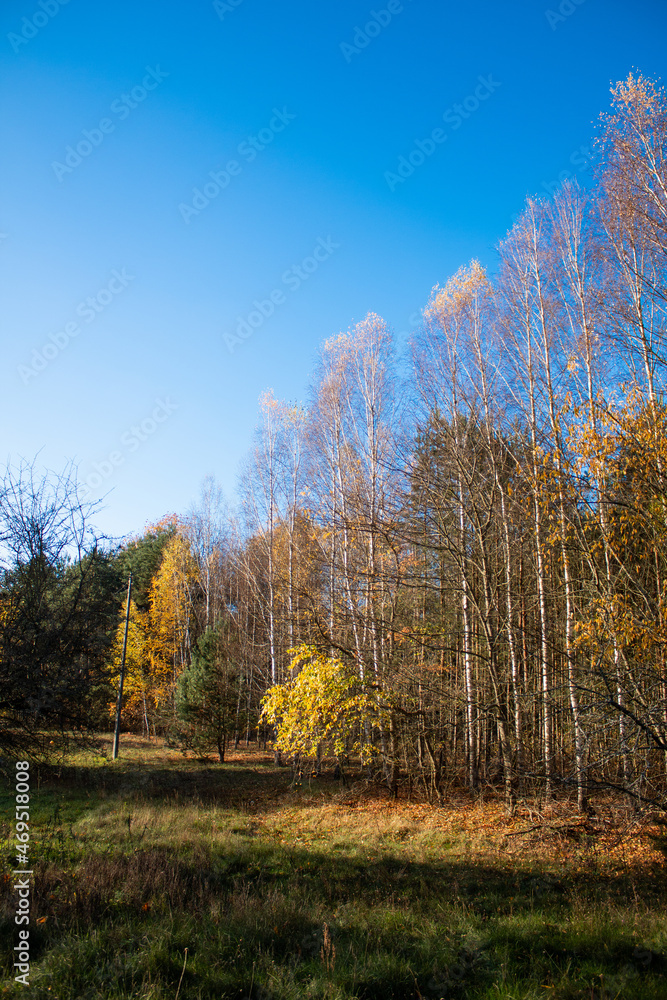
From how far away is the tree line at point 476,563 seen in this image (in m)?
6.51

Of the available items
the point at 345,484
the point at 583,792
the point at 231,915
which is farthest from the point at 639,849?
the point at 345,484

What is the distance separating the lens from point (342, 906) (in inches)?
215

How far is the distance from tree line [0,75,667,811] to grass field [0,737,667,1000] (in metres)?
1.16

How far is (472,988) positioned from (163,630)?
88.7 ft

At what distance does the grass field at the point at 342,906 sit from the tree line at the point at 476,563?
116 cm

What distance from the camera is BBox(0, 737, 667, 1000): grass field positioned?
363cm

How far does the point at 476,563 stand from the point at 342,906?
21.6 ft

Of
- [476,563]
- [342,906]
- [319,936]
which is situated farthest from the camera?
[476,563]

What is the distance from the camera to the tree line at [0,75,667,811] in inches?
256

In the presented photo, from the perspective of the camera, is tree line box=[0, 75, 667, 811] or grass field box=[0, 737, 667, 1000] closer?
grass field box=[0, 737, 667, 1000]

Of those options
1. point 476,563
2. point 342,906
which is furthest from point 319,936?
point 476,563

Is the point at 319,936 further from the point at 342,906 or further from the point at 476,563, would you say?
the point at 476,563

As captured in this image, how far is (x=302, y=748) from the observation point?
437 inches

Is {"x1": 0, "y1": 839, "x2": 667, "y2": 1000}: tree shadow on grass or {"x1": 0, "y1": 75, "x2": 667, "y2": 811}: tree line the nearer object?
{"x1": 0, "y1": 839, "x2": 667, "y2": 1000}: tree shadow on grass
